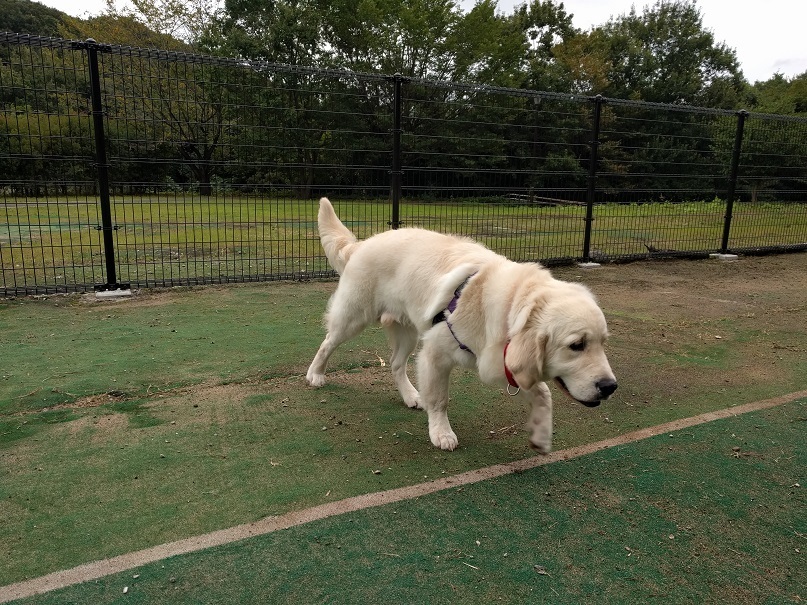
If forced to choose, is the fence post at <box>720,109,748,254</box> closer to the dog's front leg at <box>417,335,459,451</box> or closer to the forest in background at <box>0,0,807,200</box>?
the forest in background at <box>0,0,807,200</box>

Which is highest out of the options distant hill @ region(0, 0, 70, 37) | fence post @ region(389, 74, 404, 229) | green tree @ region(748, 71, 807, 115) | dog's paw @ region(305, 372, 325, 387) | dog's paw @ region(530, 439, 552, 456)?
distant hill @ region(0, 0, 70, 37)

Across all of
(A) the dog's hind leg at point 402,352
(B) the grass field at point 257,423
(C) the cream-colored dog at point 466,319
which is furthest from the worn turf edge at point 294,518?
(A) the dog's hind leg at point 402,352

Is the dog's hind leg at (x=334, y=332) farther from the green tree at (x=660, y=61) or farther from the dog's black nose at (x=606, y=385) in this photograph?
the green tree at (x=660, y=61)

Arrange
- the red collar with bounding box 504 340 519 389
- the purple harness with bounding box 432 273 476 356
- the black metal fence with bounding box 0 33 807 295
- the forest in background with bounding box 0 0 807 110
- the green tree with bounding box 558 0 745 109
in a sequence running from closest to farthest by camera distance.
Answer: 1. the red collar with bounding box 504 340 519 389
2. the purple harness with bounding box 432 273 476 356
3. the black metal fence with bounding box 0 33 807 295
4. the forest in background with bounding box 0 0 807 110
5. the green tree with bounding box 558 0 745 109

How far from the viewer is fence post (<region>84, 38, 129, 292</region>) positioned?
5555 mm

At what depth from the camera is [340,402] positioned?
3.62 meters

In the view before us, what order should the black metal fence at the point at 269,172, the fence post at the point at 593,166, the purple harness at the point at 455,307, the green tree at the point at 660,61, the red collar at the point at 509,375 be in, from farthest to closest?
the green tree at the point at 660,61, the fence post at the point at 593,166, the black metal fence at the point at 269,172, the purple harness at the point at 455,307, the red collar at the point at 509,375

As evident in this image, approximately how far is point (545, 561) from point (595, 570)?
19cm

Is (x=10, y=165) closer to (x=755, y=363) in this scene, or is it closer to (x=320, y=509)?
(x=320, y=509)

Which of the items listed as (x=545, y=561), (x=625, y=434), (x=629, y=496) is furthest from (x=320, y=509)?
(x=625, y=434)

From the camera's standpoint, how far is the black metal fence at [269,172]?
6355 millimetres

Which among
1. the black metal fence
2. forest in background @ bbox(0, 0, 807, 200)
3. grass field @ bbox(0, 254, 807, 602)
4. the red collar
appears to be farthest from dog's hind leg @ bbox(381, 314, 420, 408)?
the black metal fence

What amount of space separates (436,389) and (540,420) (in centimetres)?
61

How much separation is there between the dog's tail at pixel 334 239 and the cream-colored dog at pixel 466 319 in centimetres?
1
